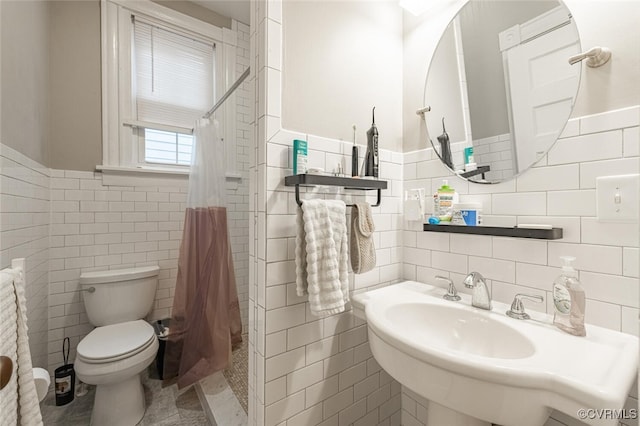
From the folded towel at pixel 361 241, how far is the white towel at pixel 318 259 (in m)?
0.13

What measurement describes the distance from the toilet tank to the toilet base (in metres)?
0.45

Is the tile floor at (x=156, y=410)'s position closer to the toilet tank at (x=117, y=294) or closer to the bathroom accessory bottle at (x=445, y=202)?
the toilet tank at (x=117, y=294)

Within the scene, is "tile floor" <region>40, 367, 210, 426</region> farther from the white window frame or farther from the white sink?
the white window frame

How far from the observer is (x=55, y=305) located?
1.77 meters

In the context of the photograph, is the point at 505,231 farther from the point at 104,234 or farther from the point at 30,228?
the point at 104,234

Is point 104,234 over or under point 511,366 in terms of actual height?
over

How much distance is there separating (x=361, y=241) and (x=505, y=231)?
50 centimetres

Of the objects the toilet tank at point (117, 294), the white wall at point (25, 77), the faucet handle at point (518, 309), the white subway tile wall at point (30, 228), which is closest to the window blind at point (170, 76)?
the white wall at point (25, 77)

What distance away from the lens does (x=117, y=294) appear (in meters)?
1.78

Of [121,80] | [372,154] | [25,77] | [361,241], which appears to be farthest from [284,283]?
[121,80]

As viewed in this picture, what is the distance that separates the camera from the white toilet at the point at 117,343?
4.47 feet

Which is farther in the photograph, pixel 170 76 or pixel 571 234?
pixel 170 76

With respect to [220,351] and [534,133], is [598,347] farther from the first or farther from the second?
[220,351]

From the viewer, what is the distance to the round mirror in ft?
2.93
